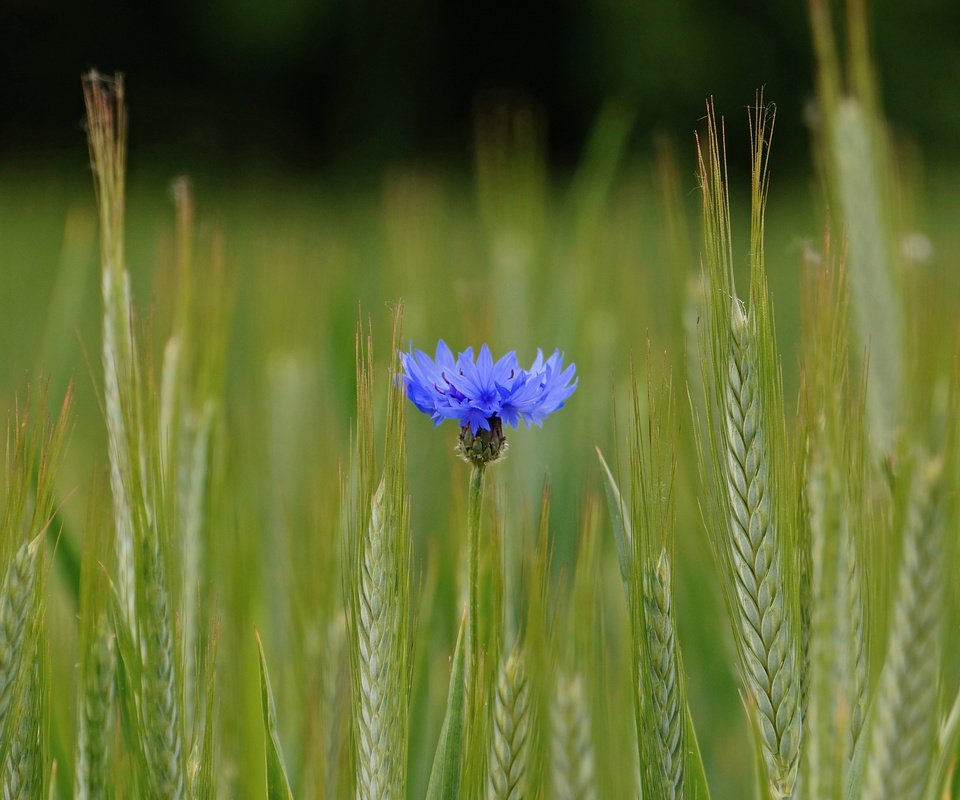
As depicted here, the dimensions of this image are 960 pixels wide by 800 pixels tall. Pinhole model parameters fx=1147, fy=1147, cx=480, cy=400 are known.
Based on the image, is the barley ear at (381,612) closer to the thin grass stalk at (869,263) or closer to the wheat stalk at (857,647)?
the wheat stalk at (857,647)

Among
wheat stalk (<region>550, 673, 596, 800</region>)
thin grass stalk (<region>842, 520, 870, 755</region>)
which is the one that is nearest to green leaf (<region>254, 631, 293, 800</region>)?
wheat stalk (<region>550, 673, 596, 800</region>)

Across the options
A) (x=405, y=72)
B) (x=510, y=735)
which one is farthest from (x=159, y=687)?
(x=405, y=72)

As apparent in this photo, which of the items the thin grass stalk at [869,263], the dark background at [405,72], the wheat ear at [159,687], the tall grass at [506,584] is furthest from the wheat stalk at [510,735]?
the dark background at [405,72]

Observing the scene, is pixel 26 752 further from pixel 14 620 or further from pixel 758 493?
pixel 758 493

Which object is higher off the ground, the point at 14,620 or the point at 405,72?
the point at 405,72

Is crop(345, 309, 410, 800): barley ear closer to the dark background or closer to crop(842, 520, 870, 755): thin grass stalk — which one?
crop(842, 520, 870, 755): thin grass stalk
